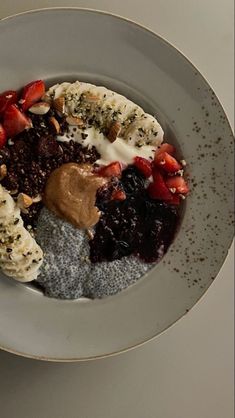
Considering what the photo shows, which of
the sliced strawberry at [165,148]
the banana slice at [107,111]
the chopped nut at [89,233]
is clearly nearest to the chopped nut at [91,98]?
the banana slice at [107,111]

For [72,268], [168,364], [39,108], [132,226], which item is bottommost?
[168,364]

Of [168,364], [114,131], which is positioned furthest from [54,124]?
[168,364]

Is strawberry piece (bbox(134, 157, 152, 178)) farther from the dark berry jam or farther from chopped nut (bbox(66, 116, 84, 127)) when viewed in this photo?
chopped nut (bbox(66, 116, 84, 127))

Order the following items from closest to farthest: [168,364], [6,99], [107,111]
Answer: [6,99] → [107,111] → [168,364]

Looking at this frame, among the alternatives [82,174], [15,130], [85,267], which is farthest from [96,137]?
[85,267]

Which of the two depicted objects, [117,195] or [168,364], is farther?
[168,364]

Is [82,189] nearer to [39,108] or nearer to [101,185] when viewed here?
[101,185]

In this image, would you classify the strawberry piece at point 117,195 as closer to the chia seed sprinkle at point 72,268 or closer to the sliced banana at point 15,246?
the chia seed sprinkle at point 72,268

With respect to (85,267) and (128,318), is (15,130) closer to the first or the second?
(85,267)
